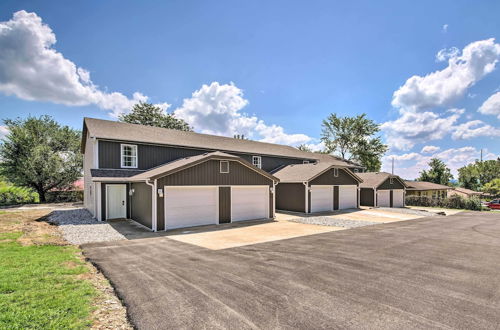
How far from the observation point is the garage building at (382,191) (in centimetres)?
2467

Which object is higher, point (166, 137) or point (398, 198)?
point (166, 137)

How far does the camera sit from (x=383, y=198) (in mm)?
25531

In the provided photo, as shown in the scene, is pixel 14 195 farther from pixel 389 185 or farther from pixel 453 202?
pixel 453 202

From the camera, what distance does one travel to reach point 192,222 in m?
13.2

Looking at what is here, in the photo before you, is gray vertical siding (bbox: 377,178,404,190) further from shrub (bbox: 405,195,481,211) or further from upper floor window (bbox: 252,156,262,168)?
upper floor window (bbox: 252,156,262,168)

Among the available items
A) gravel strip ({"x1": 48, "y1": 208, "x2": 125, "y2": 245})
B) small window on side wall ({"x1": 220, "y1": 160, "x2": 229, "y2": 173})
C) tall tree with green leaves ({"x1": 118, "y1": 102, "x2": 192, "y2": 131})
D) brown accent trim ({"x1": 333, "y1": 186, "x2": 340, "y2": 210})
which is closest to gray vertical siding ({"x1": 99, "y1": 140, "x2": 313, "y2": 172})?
gravel strip ({"x1": 48, "y1": 208, "x2": 125, "y2": 245})

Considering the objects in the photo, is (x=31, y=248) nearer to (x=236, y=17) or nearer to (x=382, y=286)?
(x=382, y=286)

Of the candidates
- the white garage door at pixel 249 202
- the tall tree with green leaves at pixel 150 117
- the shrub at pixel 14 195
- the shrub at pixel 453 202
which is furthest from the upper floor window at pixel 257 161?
the shrub at pixel 14 195

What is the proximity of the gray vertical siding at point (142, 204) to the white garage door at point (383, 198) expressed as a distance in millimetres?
21878

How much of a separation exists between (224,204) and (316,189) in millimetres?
8544

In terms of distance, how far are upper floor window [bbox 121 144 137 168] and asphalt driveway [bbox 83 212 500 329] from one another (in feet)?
26.5

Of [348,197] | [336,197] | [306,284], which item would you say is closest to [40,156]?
[336,197]

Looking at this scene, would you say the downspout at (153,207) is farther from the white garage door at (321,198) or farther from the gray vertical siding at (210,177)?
the white garage door at (321,198)

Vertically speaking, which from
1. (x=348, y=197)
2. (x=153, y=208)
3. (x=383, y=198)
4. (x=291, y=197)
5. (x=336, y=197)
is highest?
(x=153, y=208)
